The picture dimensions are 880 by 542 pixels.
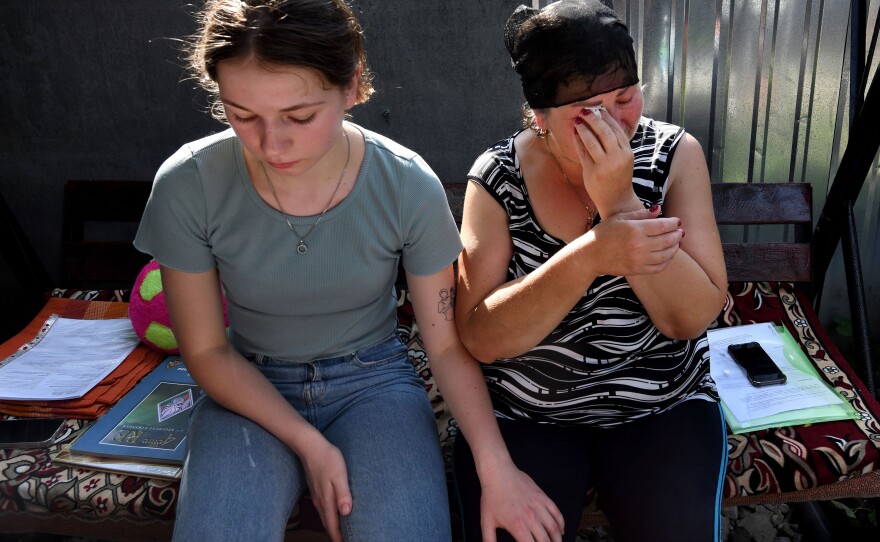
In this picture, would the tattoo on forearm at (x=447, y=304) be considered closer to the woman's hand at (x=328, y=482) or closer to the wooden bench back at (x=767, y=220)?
the woman's hand at (x=328, y=482)

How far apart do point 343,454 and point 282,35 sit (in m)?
1.01

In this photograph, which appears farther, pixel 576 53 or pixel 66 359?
pixel 66 359

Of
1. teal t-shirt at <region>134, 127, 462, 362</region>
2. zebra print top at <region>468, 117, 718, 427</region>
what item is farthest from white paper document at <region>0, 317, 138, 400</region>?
zebra print top at <region>468, 117, 718, 427</region>

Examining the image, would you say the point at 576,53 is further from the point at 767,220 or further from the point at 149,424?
the point at 149,424

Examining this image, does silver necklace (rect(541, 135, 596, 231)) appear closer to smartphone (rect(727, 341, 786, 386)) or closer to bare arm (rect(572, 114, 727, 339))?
bare arm (rect(572, 114, 727, 339))

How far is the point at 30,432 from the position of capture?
2400 mm

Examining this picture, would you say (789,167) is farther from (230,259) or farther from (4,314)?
(4,314)

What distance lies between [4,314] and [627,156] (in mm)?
3454

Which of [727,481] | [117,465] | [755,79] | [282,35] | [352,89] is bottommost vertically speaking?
[727,481]

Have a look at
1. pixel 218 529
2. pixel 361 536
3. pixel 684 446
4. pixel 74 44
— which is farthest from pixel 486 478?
pixel 74 44

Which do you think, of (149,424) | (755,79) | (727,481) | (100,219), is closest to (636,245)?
(727,481)

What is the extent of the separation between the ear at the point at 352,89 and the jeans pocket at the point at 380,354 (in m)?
0.68

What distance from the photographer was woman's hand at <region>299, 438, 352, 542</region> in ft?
5.89

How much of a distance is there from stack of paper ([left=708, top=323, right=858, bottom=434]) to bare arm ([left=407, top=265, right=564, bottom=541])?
79 centimetres
